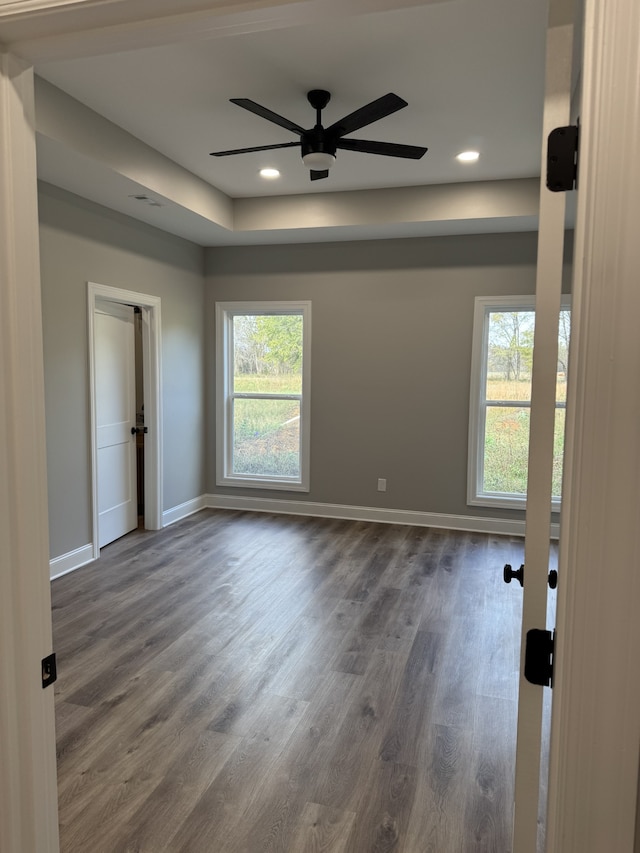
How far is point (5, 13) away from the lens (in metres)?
0.98

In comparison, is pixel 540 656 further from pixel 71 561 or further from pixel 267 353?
pixel 267 353

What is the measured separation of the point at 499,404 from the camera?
5.54 m

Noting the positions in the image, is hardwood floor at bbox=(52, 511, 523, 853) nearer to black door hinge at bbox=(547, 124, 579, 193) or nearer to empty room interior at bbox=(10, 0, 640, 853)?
empty room interior at bbox=(10, 0, 640, 853)


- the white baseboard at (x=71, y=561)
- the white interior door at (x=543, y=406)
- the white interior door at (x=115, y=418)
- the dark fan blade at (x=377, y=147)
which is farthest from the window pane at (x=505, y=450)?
the white interior door at (x=543, y=406)

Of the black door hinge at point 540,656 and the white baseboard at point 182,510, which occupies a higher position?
the black door hinge at point 540,656

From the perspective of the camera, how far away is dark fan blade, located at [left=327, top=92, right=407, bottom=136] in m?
2.72

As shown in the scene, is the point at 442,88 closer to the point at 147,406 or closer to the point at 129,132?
the point at 129,132

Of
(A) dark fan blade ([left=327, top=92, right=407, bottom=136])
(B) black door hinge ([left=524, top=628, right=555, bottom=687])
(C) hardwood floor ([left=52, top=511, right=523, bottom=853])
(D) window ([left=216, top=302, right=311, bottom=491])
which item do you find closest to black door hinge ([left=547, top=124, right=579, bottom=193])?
(B) black door hinge ([left=524, top=628, right=555, bottom=687])

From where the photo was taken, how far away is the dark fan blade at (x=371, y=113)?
8.92ft

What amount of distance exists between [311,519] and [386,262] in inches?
106

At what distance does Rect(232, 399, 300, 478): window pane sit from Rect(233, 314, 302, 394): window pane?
18cm

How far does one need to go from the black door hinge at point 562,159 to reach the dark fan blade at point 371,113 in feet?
7.00

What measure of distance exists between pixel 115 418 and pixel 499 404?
3552 millimetres

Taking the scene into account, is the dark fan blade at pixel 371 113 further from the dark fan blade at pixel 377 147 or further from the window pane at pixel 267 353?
the window pane at pixel 267 353
